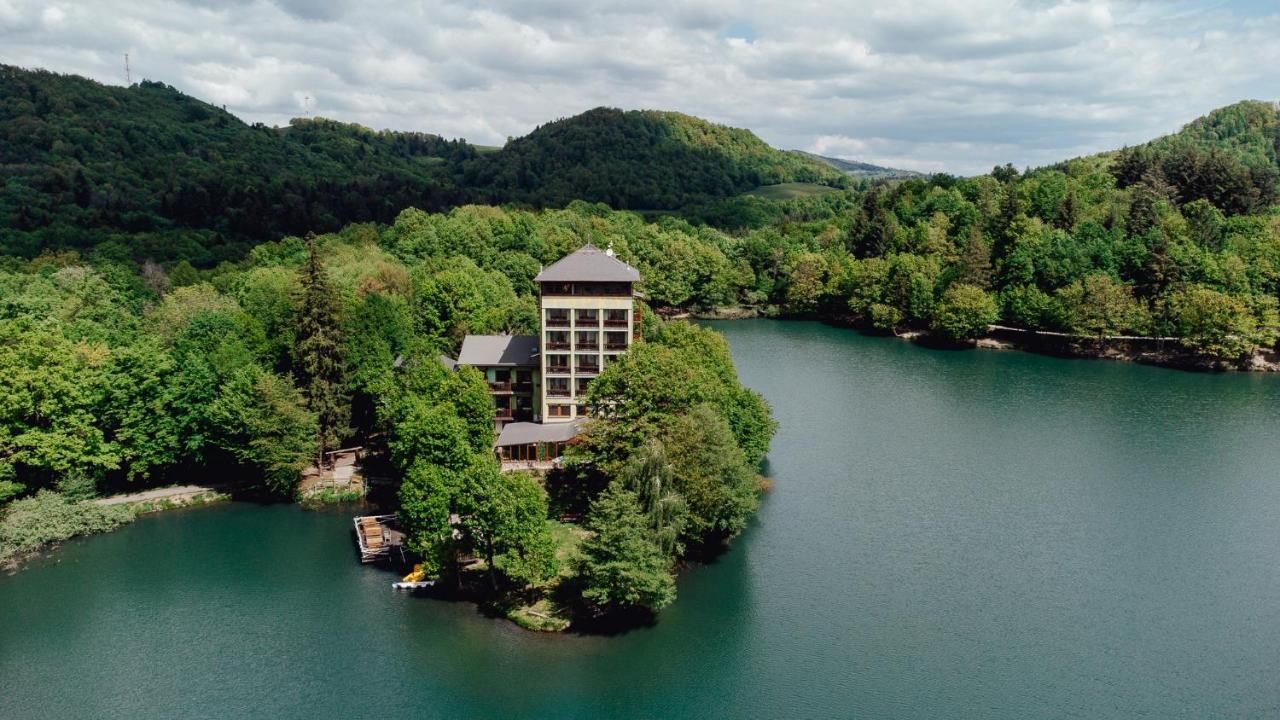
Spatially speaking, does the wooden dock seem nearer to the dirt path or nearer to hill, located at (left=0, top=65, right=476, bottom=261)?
the dirt path

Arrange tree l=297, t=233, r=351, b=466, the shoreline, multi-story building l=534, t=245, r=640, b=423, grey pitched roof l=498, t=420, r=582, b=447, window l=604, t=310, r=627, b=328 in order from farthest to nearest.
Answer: the shoreline → window l=604, t=310, r=627, b=328 → multi-story building l=534, t=245, r=640, b=423 → tree l=297, t=233, r=351, b=466 → grey pitched roof l=498, t=420, r=582, b=447

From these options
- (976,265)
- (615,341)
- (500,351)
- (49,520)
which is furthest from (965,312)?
(49,520)

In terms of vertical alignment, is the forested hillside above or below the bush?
above

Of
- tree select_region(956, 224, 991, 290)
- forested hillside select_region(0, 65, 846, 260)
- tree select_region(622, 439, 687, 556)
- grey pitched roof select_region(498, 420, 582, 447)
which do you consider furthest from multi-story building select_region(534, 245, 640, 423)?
forested hillside select_region(0, 65, 846, 260)

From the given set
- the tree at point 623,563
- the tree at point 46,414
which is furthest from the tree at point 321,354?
the tree at point 623,563

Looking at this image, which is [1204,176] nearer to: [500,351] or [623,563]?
[500,351]

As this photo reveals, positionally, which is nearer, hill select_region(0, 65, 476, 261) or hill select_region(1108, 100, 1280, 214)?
hill select_region(1108, 100, 1280, 214)

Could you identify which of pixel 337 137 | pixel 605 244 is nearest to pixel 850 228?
pixel 605 244

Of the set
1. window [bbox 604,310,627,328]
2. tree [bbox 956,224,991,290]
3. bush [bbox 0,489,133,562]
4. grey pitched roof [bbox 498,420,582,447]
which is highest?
tree [bbox 956,224,991,290]
